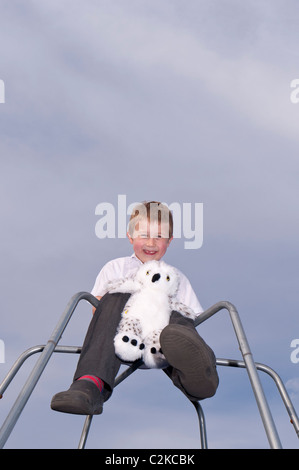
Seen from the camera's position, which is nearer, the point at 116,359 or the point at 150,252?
the point at 116,359

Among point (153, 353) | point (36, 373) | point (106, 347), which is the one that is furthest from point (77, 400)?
point (153, 353)

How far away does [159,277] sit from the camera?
5.43ft

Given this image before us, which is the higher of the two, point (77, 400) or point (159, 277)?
point (159, 277)

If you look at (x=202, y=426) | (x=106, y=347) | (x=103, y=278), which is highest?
(x=103, y=278)

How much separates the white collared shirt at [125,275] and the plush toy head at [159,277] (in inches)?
7.4

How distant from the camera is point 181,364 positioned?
4.33ft

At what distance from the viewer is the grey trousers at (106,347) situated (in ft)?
4.56

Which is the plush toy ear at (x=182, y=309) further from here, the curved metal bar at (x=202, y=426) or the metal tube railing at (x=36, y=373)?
the curved metal bar at (x=202, y=426)

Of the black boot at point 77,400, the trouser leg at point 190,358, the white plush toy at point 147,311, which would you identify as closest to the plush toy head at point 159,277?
the white plush toy at point 147,311

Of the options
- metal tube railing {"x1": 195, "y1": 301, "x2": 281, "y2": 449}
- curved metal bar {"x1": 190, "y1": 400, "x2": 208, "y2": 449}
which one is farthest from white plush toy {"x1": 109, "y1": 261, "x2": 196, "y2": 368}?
curved metal bar {"x1": 190, "y1": 400, "x2": 208, "y2": 449}

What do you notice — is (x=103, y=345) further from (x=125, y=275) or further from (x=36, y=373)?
(x=125, y=275)

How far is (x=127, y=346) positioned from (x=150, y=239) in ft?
1.65
